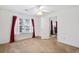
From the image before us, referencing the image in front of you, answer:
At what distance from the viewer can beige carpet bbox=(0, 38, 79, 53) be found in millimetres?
1739

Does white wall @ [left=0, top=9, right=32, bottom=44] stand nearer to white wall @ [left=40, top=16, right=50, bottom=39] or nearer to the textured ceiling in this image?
the textured ceiling

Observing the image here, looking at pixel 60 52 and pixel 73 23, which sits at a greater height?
pixel 73 23

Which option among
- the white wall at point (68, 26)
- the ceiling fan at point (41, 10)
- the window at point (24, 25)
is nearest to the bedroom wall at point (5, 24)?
the window at point (24, 25)

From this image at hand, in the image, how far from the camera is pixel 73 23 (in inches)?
68.2

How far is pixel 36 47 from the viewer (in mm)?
1791

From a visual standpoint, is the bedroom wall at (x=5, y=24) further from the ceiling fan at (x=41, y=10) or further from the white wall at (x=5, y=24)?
the ceiling fan at (x=41, y=10)

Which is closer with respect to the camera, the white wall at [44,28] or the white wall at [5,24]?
the white wall at [5,24]

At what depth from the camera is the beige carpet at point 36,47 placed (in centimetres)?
174

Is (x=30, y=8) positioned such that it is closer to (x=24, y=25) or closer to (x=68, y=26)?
(x=24, y=25)

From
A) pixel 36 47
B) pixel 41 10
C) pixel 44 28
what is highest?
pixel 41 10

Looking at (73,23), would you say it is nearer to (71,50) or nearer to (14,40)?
(71,50)

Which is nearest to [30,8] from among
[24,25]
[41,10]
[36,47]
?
[41,10]
